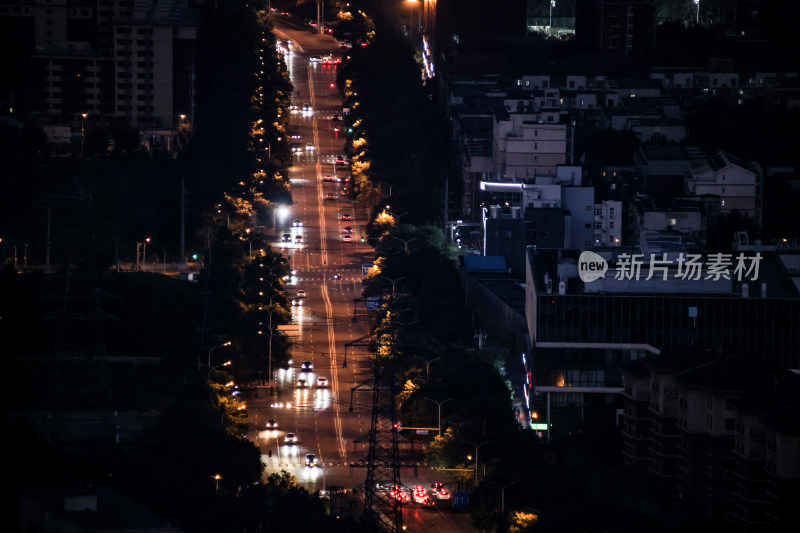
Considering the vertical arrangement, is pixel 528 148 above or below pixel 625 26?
below

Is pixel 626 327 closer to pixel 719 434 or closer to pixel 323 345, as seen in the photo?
pixel 719 434

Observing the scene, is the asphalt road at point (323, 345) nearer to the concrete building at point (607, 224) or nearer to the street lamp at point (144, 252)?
the street lamp at point (144, 252)

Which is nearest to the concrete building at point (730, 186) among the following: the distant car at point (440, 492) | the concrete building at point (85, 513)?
the distant car at point (440, 492)

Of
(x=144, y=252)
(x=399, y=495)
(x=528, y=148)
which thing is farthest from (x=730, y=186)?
(x=399, y=495)

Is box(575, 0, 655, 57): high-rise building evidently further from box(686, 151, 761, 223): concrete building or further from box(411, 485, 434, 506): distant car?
box(411, 485, 434, 506): distant car

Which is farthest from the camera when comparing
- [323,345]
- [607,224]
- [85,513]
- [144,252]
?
[607,224]
